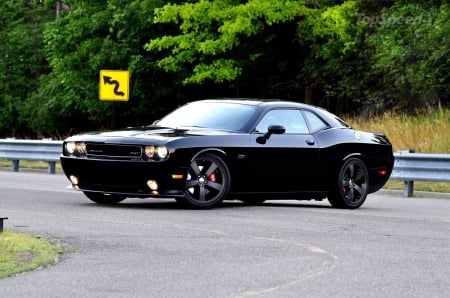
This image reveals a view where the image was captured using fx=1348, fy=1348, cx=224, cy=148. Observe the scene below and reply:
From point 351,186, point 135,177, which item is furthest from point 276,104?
point 135,177

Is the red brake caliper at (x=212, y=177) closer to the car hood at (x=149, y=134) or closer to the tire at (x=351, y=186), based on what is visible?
the car hood at (x=149, y=134)

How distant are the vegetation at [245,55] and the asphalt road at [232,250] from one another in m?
21.6

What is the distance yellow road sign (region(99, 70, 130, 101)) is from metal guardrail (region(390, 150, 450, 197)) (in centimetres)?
849

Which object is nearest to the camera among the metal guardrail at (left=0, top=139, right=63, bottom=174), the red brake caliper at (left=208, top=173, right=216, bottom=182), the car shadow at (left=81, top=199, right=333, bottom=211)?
the red brake caliper at (left=208, top=173, right=216, bottom=182)

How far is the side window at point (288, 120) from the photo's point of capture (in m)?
16.2

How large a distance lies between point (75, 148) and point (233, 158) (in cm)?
181

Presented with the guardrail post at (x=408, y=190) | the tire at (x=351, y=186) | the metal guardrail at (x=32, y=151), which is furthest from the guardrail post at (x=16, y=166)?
the tire at (x=351, y=186)

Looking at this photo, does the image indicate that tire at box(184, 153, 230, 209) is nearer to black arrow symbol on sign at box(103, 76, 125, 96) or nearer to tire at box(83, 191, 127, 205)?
tire at box(83, 191, 127, 205)

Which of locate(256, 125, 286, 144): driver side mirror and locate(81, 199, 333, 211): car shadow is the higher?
locate(256, 125, 286, 144): driver side mirror

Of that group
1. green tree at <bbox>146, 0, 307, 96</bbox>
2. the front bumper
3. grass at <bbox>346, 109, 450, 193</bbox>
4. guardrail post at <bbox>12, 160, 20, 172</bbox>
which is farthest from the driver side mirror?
green tree at <bbox>146, 0, 307, 96</bbox>

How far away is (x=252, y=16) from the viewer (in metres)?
43.2

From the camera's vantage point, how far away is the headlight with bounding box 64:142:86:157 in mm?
15344

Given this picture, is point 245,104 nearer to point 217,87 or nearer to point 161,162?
point 161,162

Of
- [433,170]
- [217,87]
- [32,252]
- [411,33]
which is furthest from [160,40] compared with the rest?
[32,252]
